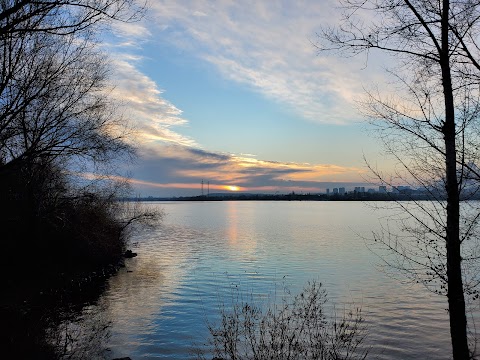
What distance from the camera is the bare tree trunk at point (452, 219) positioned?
271 inches

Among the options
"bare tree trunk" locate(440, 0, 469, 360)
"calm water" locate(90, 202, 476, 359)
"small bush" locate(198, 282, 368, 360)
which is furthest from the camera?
"calm water" locate(90, 202, 476, 359)

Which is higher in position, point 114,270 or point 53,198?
point 53,198

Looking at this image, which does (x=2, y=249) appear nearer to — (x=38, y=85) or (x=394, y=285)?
(x=38, y=85)

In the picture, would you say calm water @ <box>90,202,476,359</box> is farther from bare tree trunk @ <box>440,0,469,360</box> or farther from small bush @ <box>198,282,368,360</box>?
bare tree trunk @ <box>440,0,469,360</box>

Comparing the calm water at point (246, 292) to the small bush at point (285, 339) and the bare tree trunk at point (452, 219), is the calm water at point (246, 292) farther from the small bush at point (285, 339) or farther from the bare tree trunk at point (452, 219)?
the bare tree trunk at point (452, 219)

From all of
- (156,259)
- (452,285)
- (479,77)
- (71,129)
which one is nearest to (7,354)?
(71,129)

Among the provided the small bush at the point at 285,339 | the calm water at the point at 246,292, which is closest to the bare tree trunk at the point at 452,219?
the small bush at the point at 285,339

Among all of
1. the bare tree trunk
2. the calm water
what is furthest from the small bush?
the bare tree trunk

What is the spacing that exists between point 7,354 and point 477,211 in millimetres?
12608

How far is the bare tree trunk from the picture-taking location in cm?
687

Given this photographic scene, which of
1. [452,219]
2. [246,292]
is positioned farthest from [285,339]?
[246,292]

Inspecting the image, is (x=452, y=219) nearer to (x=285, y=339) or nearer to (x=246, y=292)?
(x=285, y=339)

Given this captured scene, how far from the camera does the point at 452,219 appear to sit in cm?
686

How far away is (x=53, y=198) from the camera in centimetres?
2178
